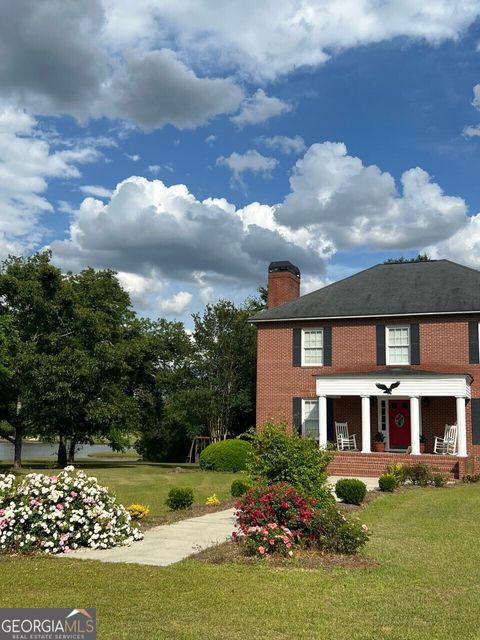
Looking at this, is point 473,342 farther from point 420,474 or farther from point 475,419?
point 420,474

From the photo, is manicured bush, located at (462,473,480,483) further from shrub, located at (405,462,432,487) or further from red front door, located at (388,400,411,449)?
red front door, located at (388,400,411,449)

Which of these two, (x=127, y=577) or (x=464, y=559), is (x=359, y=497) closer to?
(x=464, y=559)

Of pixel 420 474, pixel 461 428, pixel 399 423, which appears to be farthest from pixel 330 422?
pixel 420 474

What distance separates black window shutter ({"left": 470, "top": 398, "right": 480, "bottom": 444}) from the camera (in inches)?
973

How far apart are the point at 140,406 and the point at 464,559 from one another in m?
27.6

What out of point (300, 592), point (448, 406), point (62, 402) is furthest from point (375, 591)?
point (62, 402)

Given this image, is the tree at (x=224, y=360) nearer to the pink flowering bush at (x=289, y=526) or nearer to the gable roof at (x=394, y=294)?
the gable roof at (x=394, y=294)

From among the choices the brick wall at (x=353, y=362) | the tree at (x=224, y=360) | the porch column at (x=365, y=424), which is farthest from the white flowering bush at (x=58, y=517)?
the tree at (x=224, y=360)

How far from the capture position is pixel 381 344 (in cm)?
2644

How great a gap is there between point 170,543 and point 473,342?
1824cm

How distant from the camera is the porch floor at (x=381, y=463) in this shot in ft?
72.1

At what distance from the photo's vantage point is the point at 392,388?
24.3 m

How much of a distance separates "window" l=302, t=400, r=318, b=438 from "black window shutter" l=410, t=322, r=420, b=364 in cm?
446

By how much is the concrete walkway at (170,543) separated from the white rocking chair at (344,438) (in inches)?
542
